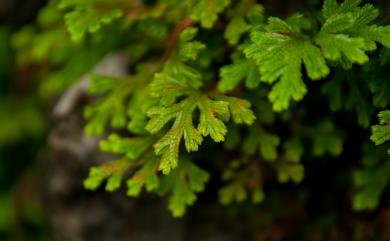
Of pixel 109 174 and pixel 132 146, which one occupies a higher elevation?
pixel 132 146

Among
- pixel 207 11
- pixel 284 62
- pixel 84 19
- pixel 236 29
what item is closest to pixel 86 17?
pixel 84 19

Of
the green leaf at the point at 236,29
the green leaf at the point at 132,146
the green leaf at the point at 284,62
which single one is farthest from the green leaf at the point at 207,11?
the green leaf at the point at 132,146

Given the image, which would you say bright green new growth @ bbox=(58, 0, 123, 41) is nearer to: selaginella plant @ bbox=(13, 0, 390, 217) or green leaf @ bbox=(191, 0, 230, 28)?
selaginella plant @ bbox=(13, 0, 390, 217)

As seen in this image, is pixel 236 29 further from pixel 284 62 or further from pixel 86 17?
pixel 86 17

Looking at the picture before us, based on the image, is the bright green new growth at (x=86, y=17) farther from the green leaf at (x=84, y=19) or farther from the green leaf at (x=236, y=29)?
the green leaf at (x=236, y=29)

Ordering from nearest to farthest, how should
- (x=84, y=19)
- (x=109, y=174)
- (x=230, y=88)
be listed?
(x=230, y=88)
(x=109, y=174)
(x=84, y=19)

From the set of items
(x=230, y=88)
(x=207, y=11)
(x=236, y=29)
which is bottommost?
(x=230, y=88)

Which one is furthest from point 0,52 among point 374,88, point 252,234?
point 374,88

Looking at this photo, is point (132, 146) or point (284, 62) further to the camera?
point (132, 146)

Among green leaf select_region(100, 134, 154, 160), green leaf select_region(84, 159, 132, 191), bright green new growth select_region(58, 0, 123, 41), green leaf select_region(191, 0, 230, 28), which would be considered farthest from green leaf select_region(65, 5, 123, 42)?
green leaf select_region(84, 159, 132, 191)
